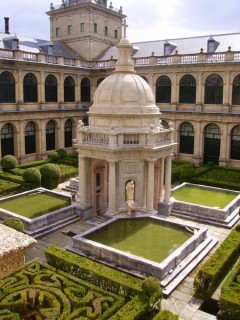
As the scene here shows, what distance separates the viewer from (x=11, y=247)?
44.5 feet

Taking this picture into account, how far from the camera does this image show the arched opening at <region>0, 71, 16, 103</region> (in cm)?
4378

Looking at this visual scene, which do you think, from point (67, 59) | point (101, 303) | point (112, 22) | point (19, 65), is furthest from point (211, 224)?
point (112, 22)

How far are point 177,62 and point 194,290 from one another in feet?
118

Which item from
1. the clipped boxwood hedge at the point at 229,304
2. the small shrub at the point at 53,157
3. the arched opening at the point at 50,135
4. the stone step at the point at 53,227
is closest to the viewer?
the clipped boxwood hedge at the point at 229,304

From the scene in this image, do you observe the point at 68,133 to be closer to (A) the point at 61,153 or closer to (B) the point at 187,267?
(A) the point at 61,153

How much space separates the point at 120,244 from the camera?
70.9ft

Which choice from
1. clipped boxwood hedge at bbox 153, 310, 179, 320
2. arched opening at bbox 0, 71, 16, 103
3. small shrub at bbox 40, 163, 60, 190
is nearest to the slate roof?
arched opening at bbox 0, 71, 16, 103

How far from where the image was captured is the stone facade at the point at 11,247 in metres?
13.5

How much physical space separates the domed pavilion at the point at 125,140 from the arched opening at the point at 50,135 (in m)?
25.2

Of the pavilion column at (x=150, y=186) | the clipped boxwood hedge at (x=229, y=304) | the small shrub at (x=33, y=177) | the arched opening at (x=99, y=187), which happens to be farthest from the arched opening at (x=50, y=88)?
the clipped boxwood hedge at (x=229, y=304)

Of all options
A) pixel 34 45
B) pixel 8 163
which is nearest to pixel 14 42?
pixel 34 45

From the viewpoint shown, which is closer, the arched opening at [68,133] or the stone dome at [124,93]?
the stone dome at [124,93]

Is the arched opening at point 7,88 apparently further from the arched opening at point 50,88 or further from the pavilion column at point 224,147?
the pavilion column at point 224,147

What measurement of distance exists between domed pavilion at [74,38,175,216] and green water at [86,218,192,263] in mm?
1933
